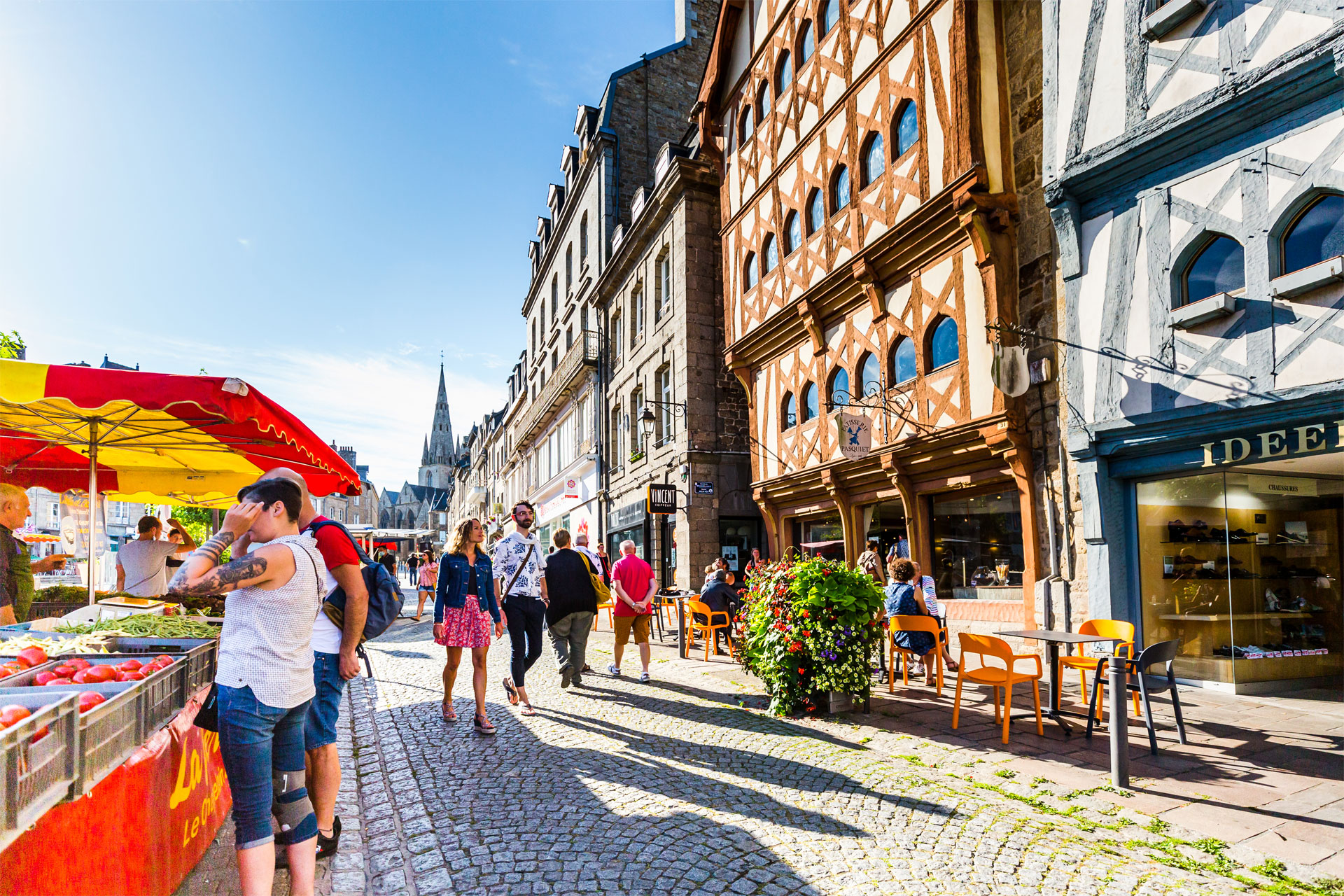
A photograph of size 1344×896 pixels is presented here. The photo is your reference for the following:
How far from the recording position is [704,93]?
1723 cm

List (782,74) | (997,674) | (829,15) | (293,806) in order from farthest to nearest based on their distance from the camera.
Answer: (782,74)
(829,15)
(997,674)
(293,806)

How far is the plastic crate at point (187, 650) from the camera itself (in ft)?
12.3

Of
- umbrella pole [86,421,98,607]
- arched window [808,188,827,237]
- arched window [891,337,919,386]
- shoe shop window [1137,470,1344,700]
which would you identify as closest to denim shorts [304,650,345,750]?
umbrella pole [86,421,98,607]

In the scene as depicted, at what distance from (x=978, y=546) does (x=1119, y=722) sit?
5799mm

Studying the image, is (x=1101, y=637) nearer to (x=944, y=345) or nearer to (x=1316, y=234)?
(x=1316, y=234)

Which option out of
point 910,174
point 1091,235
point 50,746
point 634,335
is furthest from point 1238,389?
point 634,335

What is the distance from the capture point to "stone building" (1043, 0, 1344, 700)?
662 centimetres

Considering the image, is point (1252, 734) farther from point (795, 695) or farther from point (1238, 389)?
point (795, 695)

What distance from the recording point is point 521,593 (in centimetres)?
741

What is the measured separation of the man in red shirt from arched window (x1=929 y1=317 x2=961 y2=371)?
5.08 metres

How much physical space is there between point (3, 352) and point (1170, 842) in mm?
19015

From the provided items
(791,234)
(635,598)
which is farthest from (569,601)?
(791,234)

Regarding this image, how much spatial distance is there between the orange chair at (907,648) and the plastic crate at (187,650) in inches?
230

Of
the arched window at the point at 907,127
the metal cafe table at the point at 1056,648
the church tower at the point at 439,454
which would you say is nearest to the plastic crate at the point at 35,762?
the metal cafe table at the point at 1056,648
